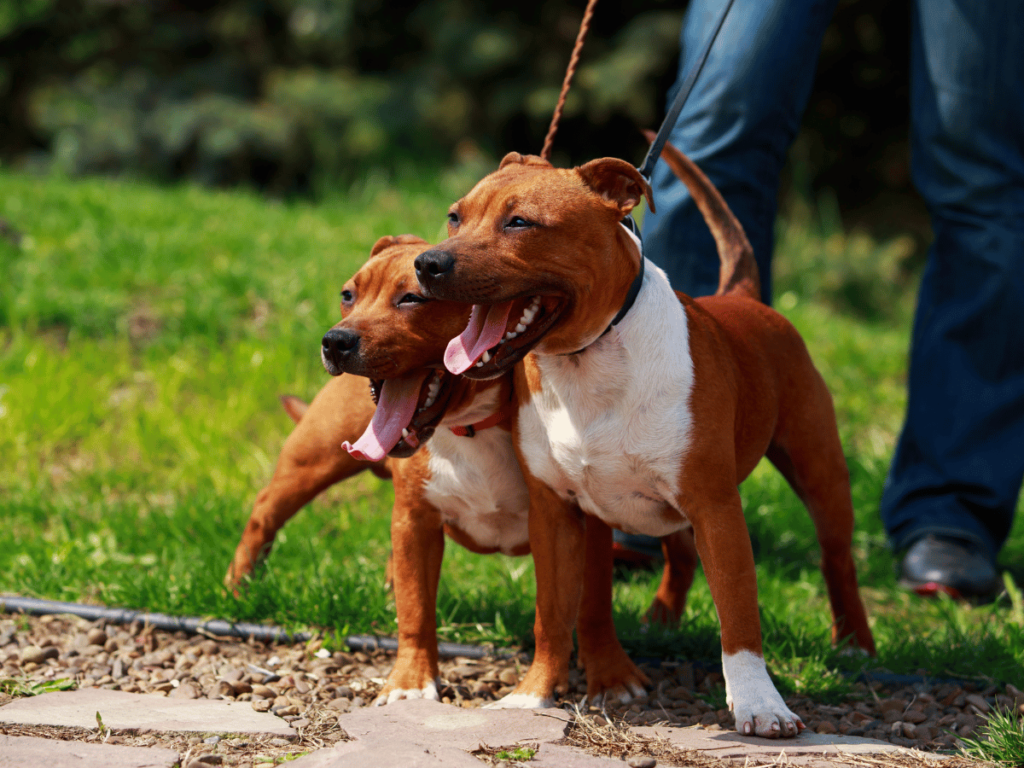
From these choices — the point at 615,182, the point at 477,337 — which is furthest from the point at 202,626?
the point at 615,182

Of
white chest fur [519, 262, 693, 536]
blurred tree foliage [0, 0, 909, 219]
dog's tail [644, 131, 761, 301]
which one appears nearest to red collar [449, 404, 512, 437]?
white chest fur [519, 262, 693, 536]

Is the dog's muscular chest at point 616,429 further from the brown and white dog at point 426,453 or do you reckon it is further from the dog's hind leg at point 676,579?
the dog's hind leg at point 676,579

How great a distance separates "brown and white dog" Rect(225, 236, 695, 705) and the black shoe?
1533mm

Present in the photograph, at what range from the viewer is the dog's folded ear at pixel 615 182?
2.43 meters

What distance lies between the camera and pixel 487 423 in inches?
111

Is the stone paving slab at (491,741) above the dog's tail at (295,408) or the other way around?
the other way around

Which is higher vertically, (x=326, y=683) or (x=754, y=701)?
(x=754, y=701)

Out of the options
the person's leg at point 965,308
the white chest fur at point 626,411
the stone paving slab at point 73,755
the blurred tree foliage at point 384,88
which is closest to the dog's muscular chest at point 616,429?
the white chest fur at point 626,411

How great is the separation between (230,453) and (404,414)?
7.79 ft

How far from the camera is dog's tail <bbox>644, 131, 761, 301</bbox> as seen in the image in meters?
3.22

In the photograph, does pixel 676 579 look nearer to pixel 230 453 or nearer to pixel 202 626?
pixel 202 626

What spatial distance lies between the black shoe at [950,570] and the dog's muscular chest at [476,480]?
178 centimetres

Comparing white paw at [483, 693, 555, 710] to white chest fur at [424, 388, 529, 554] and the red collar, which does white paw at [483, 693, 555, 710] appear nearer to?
white chest fur at [424, 388, 529, 554]

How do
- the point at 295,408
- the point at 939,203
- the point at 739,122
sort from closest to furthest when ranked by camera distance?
the point at 739,122 → the point at 295,408 → the point at 939,203
